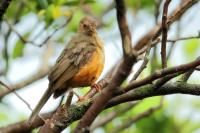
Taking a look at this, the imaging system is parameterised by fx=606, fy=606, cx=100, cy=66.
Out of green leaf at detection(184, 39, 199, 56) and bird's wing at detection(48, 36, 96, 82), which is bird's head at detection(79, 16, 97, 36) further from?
green leaf at detection(184, 39, 199, 56)

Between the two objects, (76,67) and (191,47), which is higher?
(76,67)

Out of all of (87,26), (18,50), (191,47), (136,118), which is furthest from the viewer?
(191,47)

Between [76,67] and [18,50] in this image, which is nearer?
[76,67]

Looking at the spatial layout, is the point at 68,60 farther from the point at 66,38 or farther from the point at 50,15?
the point at 66,38

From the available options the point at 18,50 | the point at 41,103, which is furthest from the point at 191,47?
the point at 41,103

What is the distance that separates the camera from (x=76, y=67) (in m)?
5.06

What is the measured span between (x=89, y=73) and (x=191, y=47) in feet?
7.27

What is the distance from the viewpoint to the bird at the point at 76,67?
15.9 feet

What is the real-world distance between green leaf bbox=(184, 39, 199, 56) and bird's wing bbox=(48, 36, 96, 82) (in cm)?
183

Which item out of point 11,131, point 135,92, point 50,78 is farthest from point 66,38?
point 135,92

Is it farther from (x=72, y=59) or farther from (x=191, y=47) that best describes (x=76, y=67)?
(x=191, y=47)

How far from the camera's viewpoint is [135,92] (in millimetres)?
3133

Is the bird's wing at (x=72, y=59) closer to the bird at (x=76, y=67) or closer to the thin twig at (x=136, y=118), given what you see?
the bird at (x=76, y=67)

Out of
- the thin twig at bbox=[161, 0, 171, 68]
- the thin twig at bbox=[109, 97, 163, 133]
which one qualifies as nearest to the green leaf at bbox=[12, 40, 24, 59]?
the thin twig at bbox=[109, 97, 163, 133]
